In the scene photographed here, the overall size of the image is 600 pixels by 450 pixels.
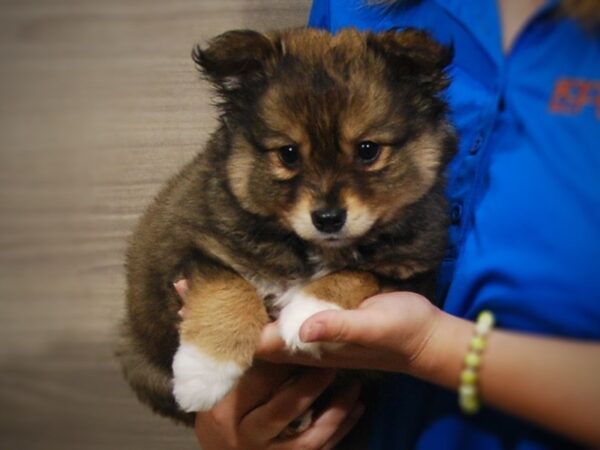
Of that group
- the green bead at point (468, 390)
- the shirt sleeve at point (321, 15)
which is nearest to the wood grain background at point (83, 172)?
the shirt sleeve at point (321, 15)

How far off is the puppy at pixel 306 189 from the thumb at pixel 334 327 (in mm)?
84

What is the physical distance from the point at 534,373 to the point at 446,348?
0.14m

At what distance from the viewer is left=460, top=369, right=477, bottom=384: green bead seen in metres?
1.13

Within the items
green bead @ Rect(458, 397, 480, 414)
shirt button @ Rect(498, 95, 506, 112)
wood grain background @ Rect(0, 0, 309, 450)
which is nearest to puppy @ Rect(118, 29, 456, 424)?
shirt button @ Rect(498, 95, 506, 112)

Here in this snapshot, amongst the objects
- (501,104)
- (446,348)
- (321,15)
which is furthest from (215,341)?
(321,15)

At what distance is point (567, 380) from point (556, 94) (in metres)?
0.45

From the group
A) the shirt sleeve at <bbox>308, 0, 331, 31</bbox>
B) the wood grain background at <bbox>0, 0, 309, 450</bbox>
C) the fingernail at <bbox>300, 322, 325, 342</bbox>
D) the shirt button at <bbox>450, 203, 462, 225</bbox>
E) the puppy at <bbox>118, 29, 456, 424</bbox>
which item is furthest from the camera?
the wood grain background at <bbox>0, 0, 309, 450</bbox>

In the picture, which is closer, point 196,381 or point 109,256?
point 196,381

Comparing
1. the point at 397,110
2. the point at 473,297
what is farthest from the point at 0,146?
the point at 473,297

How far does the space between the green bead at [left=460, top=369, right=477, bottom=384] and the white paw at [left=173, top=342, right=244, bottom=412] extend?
374 millimetres

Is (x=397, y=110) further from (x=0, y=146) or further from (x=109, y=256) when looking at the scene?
(x=0, y=146)

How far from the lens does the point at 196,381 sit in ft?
3.95

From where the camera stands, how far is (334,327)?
3.53 feet

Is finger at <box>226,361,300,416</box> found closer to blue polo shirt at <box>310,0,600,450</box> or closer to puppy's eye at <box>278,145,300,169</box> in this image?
blue polo shirt at <box>310,0,600,450</box>
